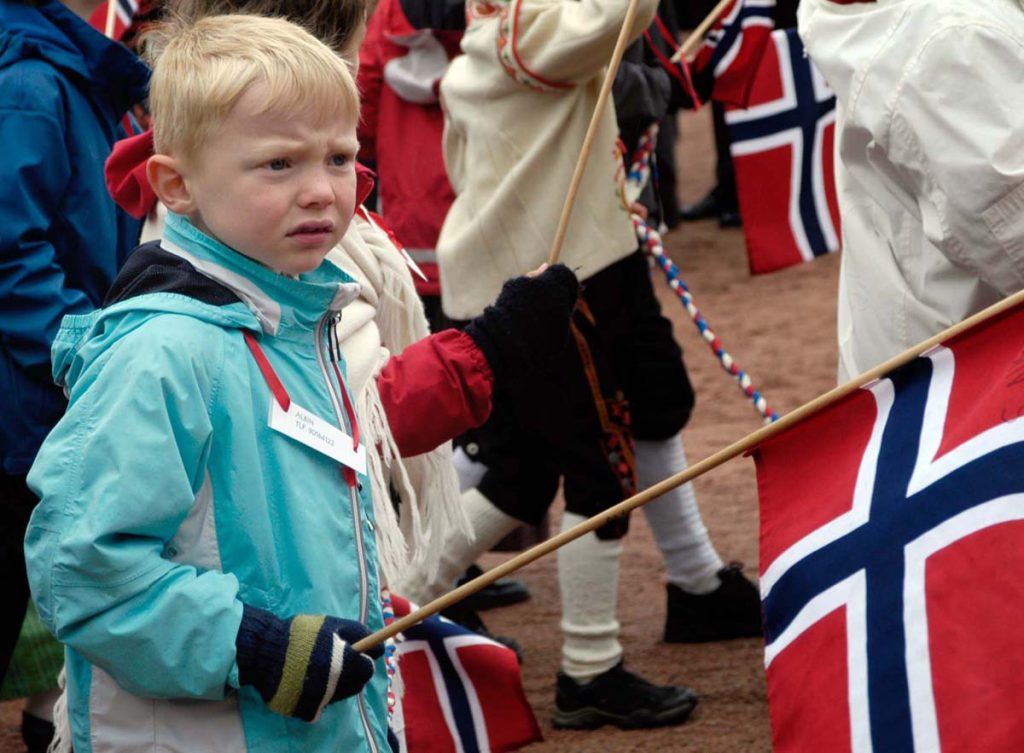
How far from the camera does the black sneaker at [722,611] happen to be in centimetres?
455

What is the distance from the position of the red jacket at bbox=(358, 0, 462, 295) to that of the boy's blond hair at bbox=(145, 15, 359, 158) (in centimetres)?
238

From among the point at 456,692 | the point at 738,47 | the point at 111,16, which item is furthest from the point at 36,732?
the point at 738,47

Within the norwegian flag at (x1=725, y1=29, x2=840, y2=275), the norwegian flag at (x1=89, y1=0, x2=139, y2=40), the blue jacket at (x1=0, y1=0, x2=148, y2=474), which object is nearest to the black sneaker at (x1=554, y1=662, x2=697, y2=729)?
the norwegian flag at (x1=725, y1=29, x2=840, y2=275)

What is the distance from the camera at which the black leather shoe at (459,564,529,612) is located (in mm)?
5023

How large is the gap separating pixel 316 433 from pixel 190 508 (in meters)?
0.21

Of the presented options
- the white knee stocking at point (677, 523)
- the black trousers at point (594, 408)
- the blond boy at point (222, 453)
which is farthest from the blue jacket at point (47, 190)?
the white knee stocking at point (677, 523)

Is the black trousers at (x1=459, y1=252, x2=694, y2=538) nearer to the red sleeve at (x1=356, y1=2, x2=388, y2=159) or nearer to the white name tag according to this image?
the red sleeve at (x1=356, y1=2, x2=388, y2=159)

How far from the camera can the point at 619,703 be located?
4.07m

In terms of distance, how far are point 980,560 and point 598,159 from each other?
6.26 feet

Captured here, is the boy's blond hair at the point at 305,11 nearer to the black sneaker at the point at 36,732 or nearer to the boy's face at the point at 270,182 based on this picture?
the boy's face at the point at 270,182

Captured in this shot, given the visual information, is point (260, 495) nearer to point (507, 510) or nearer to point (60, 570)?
point (60, 570)

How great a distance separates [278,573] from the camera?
209cm

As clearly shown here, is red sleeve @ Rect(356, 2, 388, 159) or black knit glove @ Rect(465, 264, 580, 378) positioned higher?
black knit glove @ Rect(465, 264, 580, 378)

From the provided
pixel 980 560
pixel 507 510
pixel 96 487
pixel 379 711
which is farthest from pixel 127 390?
pixel 507 510
